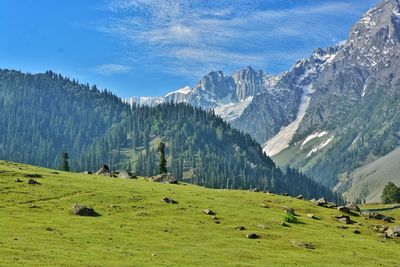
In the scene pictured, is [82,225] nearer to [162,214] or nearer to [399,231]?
[162,214]

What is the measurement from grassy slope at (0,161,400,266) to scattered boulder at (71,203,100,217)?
1373 millimetres

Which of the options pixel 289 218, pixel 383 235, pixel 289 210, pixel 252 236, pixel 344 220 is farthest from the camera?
pixel 344 220

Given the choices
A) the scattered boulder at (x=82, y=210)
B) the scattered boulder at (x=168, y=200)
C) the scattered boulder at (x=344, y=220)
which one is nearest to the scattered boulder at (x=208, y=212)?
the scattered boulder at (x=168, y=200)

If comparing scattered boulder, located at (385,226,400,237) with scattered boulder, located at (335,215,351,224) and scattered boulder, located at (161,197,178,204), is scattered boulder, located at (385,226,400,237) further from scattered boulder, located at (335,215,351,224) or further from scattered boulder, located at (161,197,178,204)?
scattered boulder, located at (161,197,178,204)

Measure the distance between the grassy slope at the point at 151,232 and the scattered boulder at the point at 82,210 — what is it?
1.37 meters

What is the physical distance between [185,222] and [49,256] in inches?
1192

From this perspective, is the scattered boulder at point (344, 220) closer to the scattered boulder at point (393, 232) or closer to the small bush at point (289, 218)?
the scattered boulder at point (393, 232)

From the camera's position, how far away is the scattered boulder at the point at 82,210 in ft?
250

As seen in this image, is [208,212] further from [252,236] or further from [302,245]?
[302,245]

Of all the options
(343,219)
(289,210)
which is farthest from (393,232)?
(289,210)

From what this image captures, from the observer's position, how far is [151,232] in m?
70.6

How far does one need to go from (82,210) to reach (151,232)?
40.0 feet

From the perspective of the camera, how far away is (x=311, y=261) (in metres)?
65.1

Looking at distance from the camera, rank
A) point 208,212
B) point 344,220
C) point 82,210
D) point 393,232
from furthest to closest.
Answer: point 344,220 → point 393,232 → point 208,212 → point 82,210
